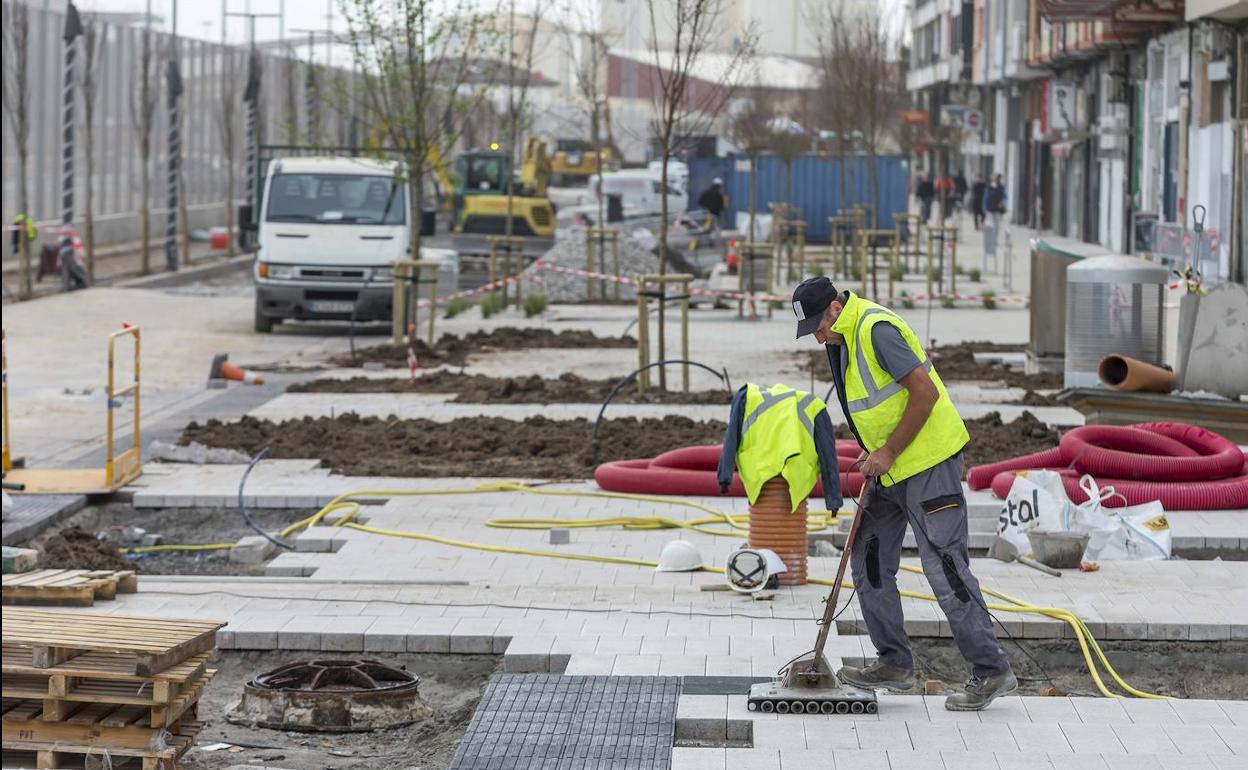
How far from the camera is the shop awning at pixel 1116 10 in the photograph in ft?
114

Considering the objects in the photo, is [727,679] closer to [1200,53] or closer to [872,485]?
[872,485]

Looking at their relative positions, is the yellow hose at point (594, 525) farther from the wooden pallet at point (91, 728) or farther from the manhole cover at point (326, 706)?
the wooden pallet at point (91, 728)

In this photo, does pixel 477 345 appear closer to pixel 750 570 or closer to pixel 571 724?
pixel 750 570

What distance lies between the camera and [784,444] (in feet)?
30.5

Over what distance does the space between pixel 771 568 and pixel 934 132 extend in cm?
6053

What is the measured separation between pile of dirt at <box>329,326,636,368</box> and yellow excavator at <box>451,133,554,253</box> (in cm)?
1201

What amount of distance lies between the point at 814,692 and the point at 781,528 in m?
2.48

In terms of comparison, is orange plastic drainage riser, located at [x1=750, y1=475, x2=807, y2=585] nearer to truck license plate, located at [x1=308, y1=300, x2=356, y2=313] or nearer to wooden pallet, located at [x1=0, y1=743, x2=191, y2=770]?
wooden pallet, located at [x1=0, y1=743, x2=191, y2=770]

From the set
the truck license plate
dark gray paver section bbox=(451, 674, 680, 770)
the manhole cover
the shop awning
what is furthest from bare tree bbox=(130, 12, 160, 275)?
dark gray paver section bbox=(451, 674, 680, 770)

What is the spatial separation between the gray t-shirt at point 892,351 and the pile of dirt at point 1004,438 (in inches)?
255

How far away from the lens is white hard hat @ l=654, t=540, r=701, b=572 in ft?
32.7

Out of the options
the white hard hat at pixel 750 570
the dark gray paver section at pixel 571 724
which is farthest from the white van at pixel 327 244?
the dark gray paver section at pixel 571 724

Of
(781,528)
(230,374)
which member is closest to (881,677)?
(781,528)

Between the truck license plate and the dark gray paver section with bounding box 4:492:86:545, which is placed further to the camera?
the truck license plate
